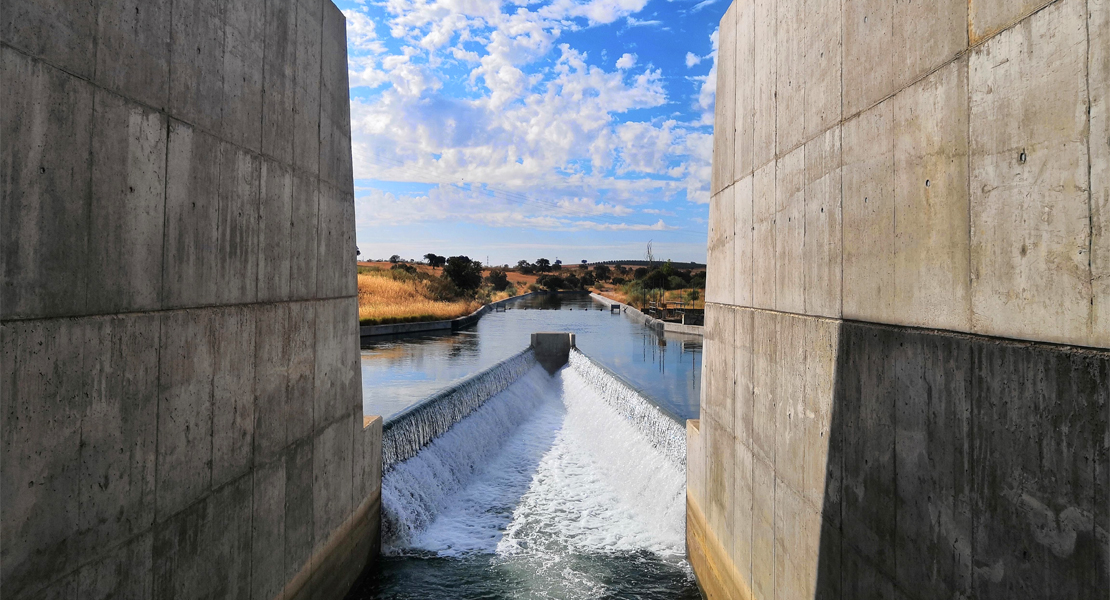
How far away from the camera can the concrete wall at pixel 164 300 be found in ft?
8.27

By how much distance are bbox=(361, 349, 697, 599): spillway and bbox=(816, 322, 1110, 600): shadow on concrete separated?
4.18 metres

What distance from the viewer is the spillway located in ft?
23.5

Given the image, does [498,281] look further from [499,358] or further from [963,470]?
[963,470]

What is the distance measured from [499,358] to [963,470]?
771 inches

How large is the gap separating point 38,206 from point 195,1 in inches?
67.2

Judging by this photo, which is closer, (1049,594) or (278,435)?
(1049,594)

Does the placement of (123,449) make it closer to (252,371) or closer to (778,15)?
(252,371)

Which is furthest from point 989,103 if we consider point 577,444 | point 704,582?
point 577,444

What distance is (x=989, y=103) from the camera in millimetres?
2416

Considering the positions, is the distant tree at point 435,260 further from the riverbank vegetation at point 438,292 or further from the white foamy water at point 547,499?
the white foamy water at point 547,499

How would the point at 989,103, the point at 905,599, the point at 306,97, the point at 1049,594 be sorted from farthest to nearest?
the point at 306,97 < the point at 905,599 < the point at 989,103 < the point at 1049,594

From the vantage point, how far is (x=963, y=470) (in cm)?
249

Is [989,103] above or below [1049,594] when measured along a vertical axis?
above

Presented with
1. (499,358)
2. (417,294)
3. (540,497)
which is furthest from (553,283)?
(540,497)
